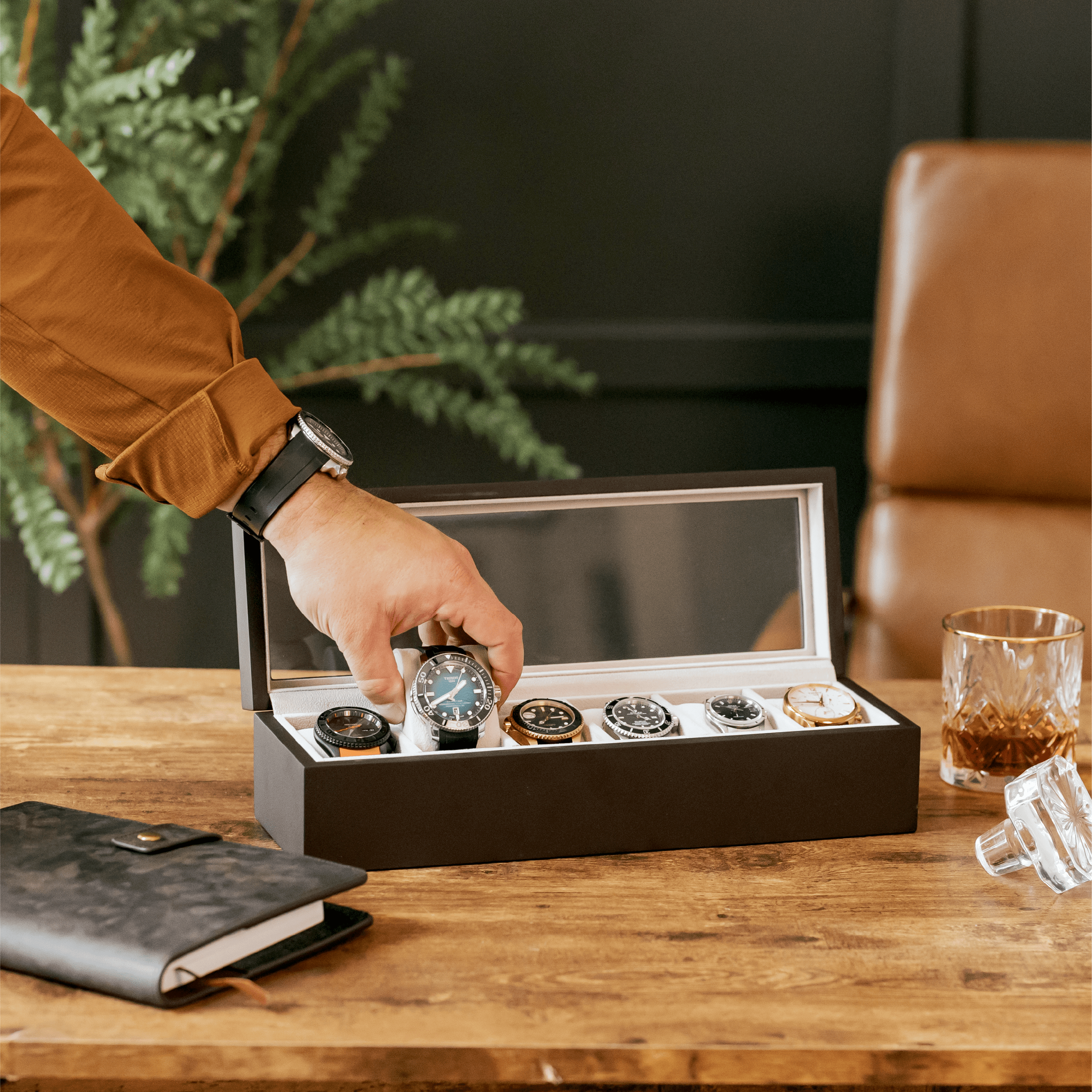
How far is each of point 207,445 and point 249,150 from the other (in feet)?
4.60

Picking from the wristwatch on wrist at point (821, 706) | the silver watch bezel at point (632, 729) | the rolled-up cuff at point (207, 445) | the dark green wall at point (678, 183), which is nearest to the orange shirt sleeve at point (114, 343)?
the rolled-up cuff at point (207, 445)

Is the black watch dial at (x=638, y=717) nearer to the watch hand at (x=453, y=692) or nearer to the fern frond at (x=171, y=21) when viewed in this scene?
the watch hand at (x=453, y=692)

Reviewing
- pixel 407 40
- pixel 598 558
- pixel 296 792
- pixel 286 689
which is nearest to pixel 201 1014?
pixel 296 792

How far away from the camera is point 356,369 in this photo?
2.13 meters

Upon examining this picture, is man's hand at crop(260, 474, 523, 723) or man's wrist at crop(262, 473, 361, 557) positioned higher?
man's wrist at crop(262, 473, 361, 557)

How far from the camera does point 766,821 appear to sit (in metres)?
0.86

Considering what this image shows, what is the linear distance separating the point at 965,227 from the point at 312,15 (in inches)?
50.3

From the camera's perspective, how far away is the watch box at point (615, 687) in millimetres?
798

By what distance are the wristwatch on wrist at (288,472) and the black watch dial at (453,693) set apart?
16 cm

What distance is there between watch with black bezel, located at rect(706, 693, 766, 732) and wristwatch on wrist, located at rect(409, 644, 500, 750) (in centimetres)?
17

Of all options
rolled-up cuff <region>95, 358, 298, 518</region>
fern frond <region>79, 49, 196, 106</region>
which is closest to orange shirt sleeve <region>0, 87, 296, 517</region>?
rolled-up cuff <region>95, 358, 298, 518</region>

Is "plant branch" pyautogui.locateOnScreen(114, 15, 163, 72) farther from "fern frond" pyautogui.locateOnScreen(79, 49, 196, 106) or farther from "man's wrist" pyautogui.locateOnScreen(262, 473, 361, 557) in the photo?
"man's wrist" pyautogui.locateOnScreen(262, 473, 361, 557)

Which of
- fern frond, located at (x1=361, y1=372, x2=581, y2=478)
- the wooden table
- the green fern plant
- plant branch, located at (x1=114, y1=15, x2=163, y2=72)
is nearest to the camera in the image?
the wooden table

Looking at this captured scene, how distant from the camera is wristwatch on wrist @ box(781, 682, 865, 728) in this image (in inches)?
34.9
